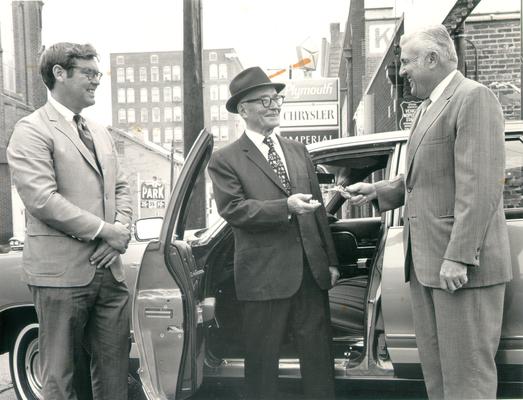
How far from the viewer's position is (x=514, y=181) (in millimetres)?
3160

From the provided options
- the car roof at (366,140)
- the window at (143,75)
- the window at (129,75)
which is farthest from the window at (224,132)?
the window at (129,75)

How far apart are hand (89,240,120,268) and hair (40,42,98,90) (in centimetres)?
84

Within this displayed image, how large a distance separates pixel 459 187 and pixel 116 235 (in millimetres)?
1601

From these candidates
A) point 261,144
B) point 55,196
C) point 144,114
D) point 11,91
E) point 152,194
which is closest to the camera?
point 55,196

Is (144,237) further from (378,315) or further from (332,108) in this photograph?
(332,108)

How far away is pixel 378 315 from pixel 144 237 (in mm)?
1387

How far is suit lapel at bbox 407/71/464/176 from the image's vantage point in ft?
8.55

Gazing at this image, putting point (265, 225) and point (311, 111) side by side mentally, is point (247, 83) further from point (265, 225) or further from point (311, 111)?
point (311, 111)

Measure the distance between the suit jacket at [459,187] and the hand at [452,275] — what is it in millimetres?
30

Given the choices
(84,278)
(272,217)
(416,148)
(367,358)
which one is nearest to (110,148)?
(84,278)

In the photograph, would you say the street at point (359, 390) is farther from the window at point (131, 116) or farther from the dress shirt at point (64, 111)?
the window at point (131, 116)

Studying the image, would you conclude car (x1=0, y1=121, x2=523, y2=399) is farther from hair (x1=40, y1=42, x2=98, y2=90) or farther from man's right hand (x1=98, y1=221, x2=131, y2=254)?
hair (x1=40, y1=42, x2=98, y2=90)

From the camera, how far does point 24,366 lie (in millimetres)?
4027

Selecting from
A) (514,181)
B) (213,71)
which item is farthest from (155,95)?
(514,181)
